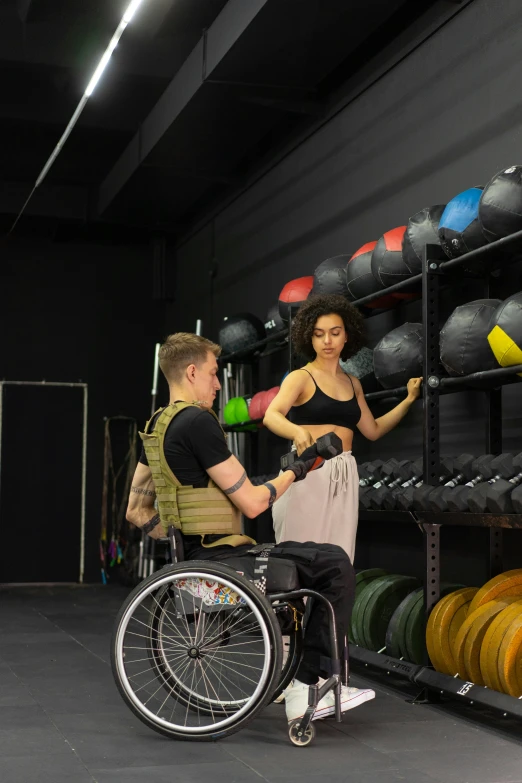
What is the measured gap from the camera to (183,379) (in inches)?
A: 113

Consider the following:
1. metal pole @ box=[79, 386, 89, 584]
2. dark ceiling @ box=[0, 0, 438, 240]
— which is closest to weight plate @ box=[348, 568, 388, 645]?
dark ceiling @ box=[0, 0, 438, 240]

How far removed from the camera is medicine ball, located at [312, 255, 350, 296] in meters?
4.34

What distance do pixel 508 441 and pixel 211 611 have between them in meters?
1.55

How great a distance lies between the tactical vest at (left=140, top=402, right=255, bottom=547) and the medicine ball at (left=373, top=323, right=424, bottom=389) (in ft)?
3.68

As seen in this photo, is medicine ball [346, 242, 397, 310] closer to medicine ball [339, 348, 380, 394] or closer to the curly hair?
medicine ball [339, 348, 380, 394]

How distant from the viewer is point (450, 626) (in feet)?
10.6

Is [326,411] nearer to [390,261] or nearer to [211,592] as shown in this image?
[390,261]

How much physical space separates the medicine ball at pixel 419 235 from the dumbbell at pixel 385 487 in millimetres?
743

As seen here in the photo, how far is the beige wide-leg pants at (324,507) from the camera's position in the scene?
10.8 feet

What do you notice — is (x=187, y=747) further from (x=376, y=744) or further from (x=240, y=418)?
(x=240, y=418)

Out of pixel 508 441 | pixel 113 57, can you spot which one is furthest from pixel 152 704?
pixel 113 57

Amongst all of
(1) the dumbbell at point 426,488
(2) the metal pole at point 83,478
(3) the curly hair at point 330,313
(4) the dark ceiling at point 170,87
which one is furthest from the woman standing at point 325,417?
A: (2) the metal pole at point 83,478

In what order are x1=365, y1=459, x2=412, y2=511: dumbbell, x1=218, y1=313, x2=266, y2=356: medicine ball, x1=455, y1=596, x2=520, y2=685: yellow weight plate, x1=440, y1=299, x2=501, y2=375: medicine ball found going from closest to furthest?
x1=455, y1=596, x2=520, y2=685: yellow weight plate
x1=440, y1=299, x2=501, y2=375: medicine ball
x1=365, y1=459, x2=412, y2=511: dumbbell
x1=218, y1=313, x2=266, y2=356: medicine ball

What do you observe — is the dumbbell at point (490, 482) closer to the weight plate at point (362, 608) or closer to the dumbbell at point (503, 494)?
the dumbbell at point (503, 494)
